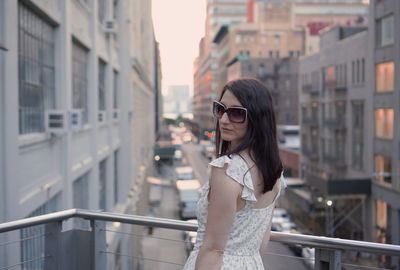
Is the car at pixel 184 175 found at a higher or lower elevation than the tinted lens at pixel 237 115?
lower

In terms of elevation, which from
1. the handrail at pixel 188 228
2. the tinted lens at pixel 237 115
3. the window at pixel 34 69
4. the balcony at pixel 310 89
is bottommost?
the handrail at pixel 188 228

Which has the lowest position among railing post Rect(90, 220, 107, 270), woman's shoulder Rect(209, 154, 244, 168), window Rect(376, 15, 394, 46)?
railing post Rect(90, 220, 107, 270)

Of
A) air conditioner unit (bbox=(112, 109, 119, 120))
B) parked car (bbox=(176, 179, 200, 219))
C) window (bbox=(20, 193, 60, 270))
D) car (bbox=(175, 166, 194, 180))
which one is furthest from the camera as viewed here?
car (bbox=(175, 166, 194, 180))

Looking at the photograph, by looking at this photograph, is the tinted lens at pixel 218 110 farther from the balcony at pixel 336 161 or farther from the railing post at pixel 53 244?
the balcony at pixel 336 161

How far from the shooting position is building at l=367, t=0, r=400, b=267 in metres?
23.5

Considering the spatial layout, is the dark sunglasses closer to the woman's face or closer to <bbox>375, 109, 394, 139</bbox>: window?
the woman's face

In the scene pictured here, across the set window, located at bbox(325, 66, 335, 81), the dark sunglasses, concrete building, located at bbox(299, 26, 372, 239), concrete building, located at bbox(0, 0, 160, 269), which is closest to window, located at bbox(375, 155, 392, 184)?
concrete building, located at bbox(299, 26, 372, 239)

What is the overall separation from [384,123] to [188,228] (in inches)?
942

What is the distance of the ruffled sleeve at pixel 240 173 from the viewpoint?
2342mm

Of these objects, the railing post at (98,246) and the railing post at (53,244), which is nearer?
the railing post at (53,244)

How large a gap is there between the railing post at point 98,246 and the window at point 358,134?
2629 cm

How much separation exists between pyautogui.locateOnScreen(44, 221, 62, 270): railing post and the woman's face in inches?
85.2

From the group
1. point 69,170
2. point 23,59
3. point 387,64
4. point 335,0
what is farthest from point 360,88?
point 335,0

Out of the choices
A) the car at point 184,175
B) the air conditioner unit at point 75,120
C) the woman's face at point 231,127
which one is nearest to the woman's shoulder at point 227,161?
the woman's face at point 231,127
